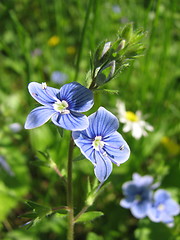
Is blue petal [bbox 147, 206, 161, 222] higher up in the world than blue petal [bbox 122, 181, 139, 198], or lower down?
lower down

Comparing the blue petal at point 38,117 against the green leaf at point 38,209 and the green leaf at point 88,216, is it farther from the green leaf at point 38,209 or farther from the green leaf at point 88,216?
the green leaf at point 88,216

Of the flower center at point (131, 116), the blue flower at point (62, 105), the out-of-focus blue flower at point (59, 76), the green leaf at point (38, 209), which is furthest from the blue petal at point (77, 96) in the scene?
the out-of-focus blue flower at point (59, 76)

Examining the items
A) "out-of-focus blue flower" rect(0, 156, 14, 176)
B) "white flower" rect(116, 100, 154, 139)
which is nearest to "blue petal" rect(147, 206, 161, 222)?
"white flower" rect(116, 100, 154, 139)

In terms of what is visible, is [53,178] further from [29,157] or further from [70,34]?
[70,34]

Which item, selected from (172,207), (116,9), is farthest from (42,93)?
(116,9)

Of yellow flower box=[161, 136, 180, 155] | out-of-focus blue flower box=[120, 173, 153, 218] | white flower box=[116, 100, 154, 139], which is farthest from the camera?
yellow flower box=[161, 136, 180, 155]

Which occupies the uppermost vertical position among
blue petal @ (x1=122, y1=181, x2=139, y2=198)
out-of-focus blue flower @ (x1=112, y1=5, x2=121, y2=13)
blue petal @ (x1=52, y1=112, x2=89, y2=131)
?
out-of-focus blue flower @ (x1=112, y1=5, x2=121, y2=13)

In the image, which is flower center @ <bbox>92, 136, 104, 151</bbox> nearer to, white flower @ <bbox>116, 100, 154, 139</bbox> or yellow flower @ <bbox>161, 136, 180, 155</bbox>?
white flower @ <bbox>116, 100, 154, 139</bbox>

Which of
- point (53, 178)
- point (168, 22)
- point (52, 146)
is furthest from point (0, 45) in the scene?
point (168, 22)
